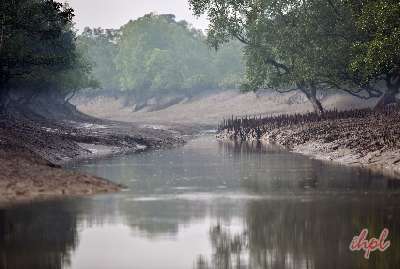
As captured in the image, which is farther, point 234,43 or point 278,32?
point 234,43

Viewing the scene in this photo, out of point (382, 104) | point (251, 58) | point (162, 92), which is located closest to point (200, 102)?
point (162, 92)

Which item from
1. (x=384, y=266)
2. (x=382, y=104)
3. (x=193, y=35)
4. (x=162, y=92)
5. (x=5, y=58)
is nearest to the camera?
(x=384, y=266)

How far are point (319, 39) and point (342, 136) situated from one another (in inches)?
803

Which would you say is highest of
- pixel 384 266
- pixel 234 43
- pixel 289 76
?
pixel 234 43

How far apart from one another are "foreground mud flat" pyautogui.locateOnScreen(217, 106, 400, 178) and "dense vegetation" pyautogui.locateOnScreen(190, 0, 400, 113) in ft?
11.3

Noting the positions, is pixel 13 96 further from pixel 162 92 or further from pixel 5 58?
pixel 162 92

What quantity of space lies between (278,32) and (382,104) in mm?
13142

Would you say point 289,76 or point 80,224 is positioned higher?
point 289,76

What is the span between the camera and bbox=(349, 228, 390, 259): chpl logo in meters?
15.5

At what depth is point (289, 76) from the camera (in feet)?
224

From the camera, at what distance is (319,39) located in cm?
6122

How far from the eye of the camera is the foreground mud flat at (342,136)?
33531mm

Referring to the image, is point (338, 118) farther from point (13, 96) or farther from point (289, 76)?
point (13, 96)

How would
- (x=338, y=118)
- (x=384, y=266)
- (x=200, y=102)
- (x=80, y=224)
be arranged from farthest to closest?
(x=200, y=102), (x=338, y=118), (x=80, y=224), (x=384, y=266)
